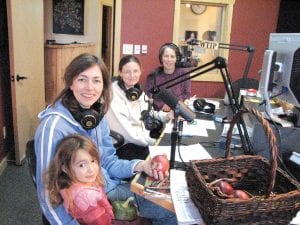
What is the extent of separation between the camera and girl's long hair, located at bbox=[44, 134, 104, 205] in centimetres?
117

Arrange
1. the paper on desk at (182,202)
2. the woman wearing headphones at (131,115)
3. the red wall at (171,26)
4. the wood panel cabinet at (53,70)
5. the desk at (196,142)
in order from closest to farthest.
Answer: the paper on desk at (182,202)
the desk at (196,142)
the woman wearing headphones at (131,115)
the red wall at (171,26)
the wood panel cabinet at (53,70)

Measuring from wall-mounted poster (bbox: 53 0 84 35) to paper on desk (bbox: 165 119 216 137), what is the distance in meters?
4.90

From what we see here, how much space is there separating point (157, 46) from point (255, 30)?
1369 mm

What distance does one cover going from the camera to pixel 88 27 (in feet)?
21.3

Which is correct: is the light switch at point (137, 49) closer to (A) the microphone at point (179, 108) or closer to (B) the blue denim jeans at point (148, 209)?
(B) the blue denim jeans at point (148, 209)

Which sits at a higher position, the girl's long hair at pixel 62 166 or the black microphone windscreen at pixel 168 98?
the black microphone windscreen at pixel 168 98

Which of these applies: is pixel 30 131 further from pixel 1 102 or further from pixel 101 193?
pixel 101 193

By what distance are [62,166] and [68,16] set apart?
18.6 feet

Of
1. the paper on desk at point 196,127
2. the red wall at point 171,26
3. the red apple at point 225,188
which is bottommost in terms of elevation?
the paper on desk at point 196,127

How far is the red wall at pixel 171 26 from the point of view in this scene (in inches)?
158

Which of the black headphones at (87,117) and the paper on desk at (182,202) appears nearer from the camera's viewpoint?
the paper on desk at (182,202)

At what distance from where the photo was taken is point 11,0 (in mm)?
2568

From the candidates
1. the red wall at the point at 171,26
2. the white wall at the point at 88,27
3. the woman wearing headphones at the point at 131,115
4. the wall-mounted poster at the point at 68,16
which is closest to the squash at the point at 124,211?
the woman wearing headphones at the point at 131,115

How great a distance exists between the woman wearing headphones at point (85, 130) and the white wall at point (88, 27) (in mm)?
5069
